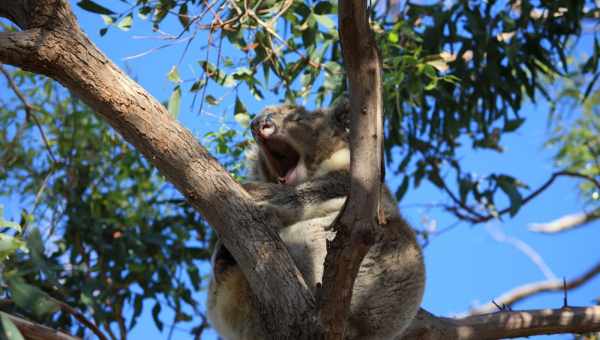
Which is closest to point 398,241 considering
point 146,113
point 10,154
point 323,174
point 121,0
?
point 323,174

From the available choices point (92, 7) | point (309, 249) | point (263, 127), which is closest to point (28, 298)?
point (309, 249)

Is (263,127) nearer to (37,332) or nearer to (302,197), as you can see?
(302,197)

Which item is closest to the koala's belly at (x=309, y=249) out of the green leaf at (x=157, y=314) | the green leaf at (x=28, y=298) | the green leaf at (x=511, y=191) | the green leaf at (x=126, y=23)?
the green leaf at (x=28, y=298)

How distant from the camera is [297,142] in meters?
3.71

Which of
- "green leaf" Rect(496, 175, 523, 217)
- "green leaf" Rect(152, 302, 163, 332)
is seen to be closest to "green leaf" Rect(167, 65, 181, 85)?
"green leaf" Rect(152, 302, 163, 332)

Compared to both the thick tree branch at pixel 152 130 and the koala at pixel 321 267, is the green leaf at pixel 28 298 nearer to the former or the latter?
the thick tree branch at pixel 152 130

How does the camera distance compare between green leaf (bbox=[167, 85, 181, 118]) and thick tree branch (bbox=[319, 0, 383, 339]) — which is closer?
thick tree branch (bbox=[319, 0, 383, 339])

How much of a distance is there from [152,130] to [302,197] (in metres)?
0.82

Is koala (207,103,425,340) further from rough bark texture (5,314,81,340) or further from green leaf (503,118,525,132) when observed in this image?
green leaf (503,118,525,132)

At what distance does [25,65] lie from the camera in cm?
243

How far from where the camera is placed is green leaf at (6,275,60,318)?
1.97 metres

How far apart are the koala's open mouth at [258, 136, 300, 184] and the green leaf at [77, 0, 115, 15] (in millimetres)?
1065

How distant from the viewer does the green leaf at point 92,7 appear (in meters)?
3.73

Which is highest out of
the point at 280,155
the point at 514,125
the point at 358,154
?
the point at 514,125
